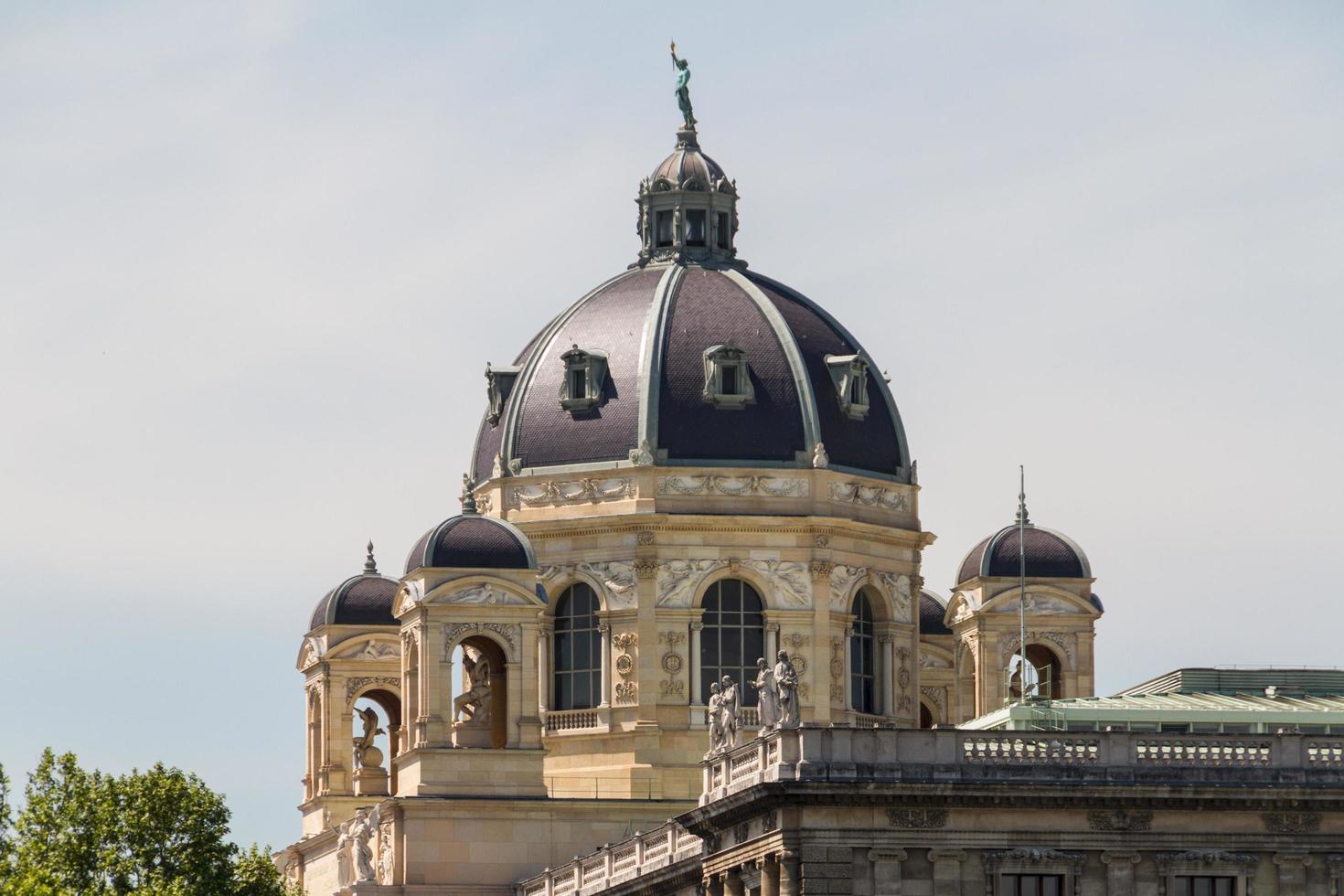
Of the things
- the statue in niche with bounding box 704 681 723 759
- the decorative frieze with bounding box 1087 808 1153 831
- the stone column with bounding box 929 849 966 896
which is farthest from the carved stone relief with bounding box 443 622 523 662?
the decorative frieze with bounding box 1087 808 1153 831

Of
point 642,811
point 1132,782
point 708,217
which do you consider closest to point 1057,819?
point 1132,782

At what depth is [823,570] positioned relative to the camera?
163m

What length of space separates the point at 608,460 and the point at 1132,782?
45744 mm

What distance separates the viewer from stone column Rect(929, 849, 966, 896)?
120 meters

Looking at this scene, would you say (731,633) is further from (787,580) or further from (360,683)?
(360,683)

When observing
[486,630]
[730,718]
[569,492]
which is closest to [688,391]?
[569,492]

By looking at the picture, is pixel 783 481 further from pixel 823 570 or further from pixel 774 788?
pixel 774 788

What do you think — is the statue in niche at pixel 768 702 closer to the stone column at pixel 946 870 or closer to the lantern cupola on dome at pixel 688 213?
the stone column at pixel 946 870

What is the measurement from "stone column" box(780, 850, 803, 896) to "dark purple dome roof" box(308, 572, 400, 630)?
172ft

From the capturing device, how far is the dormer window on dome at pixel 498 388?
16675cm

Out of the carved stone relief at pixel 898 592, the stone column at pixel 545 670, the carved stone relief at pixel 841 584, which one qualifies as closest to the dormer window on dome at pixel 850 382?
the carved stone relief at pixel 841 584

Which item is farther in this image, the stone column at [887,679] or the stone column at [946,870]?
the stone column at [887,679]

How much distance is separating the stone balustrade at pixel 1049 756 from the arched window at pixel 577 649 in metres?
41.5

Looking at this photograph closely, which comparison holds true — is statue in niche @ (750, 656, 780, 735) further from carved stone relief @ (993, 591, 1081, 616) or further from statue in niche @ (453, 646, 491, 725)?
carved stone relief @ (993, 591, 1081, 616)
